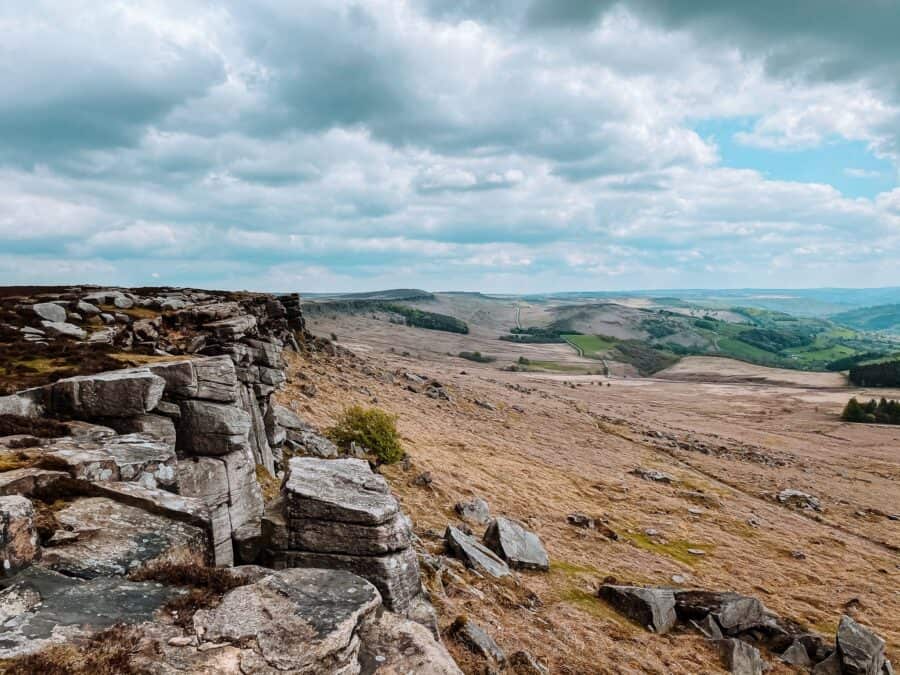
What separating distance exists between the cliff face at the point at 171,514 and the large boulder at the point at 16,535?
1.1 inches

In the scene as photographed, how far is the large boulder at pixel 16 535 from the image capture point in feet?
31.9

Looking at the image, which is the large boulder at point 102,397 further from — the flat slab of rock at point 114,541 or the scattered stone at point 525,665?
the scattered stone at point 525,665

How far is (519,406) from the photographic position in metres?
86.0

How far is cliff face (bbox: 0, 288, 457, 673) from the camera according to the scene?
9.67m

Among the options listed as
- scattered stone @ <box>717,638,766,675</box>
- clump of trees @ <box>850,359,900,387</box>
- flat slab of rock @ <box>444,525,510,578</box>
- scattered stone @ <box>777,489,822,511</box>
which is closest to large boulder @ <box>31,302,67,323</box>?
flat slab of rock @ <box>444,525,510,578</box>

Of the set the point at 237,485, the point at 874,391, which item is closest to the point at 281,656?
the point at 237,485

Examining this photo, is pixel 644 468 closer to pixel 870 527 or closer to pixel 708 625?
pixel 870 527

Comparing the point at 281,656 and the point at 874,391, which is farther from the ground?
the point at 281,656

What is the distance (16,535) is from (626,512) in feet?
133

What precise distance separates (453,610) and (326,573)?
8137 millimetres

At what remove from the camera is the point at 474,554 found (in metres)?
23.7

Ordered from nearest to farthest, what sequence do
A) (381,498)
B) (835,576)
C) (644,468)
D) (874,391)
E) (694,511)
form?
1. (381,498)
2. (835,576)
3. (694,511)
4. (644,468)
5. (874,391)

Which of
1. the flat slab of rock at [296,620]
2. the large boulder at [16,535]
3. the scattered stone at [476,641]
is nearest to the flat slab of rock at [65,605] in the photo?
the large boulder at [16,535]

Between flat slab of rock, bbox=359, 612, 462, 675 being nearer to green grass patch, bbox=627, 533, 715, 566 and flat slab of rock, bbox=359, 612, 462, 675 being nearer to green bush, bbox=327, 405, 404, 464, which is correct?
green bush, bbox=327, 405, 404, 464
